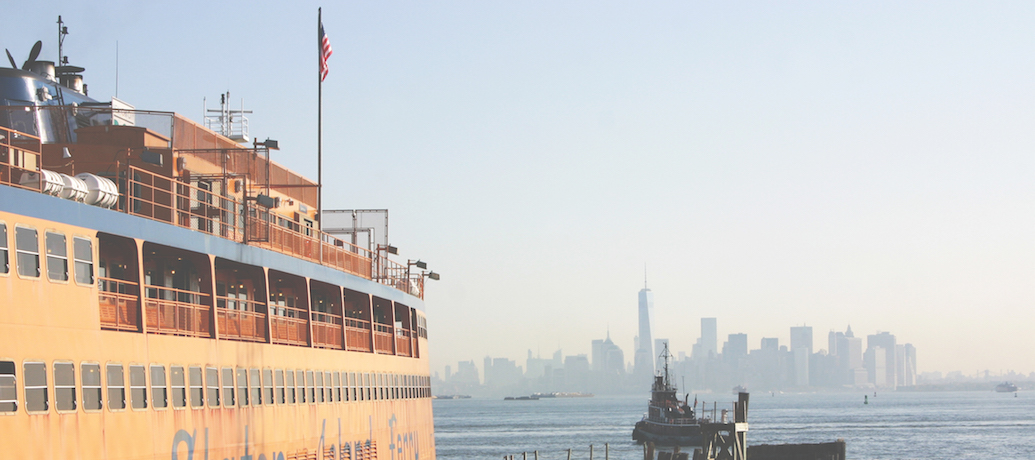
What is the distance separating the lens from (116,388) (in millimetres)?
21406

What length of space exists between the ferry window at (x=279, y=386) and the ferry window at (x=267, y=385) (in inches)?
10.1

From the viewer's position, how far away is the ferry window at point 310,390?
31.3 metres

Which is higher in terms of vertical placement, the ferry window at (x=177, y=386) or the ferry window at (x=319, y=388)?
the ferry window at (x=177, y=386)

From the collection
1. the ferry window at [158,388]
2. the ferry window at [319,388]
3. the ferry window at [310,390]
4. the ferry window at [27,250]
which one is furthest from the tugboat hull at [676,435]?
the ferry window at [27,250]

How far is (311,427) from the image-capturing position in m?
31.2

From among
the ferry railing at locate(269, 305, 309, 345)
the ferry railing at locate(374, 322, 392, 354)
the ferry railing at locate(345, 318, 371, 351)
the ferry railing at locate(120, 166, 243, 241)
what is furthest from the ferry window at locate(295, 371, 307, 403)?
the ferry railing at locate(374, 322, 392, 354)

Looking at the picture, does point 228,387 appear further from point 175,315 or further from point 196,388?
point 175,315

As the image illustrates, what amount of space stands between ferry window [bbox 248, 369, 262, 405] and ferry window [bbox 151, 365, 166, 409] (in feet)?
14.2

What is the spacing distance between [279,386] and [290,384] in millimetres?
825

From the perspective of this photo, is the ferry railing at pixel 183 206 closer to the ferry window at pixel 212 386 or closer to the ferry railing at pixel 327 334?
the ferry window at pixel 212 386

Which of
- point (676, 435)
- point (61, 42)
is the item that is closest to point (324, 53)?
point (61, 42)

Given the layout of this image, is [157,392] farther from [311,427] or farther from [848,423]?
[848,423]

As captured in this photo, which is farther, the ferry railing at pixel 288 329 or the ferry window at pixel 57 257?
the ferry railing at pixel 288 329

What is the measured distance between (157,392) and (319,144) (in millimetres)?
20632
